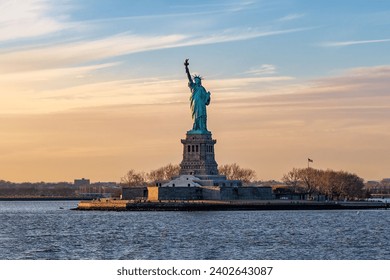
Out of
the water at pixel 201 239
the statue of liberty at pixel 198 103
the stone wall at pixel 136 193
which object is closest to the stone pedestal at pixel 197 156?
the statue of liberty at pixel 198 103

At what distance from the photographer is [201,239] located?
6975cm

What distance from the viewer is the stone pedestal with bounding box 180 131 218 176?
127562 millimetres

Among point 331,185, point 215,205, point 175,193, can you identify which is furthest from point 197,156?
point 331,185

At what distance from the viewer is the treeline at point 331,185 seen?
6742 inches

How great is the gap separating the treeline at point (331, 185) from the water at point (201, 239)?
73.0 meters

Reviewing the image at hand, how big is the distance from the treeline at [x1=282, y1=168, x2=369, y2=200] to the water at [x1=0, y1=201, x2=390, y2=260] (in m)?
73.0

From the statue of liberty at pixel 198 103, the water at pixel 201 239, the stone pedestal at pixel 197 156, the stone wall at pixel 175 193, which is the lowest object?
the water at pixel 201 239

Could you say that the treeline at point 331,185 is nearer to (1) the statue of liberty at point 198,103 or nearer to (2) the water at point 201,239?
(1) the statue of liberty at point 198,103

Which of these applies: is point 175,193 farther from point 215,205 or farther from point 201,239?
point 201,239

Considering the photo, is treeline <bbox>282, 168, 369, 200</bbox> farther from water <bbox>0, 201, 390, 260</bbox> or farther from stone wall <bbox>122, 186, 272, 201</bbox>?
water <bbox>0, 201, 390, 260</bbox>

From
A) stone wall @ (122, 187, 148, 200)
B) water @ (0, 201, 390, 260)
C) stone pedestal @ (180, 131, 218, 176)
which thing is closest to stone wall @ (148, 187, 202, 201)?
stone pedestal @ (180, 131, 218, 176)

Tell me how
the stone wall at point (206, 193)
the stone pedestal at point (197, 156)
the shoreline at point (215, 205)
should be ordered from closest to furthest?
the shoreline at point (215, 205) < the stone wall at point (206, 193) < the stone pedestal at point (197, 156)
